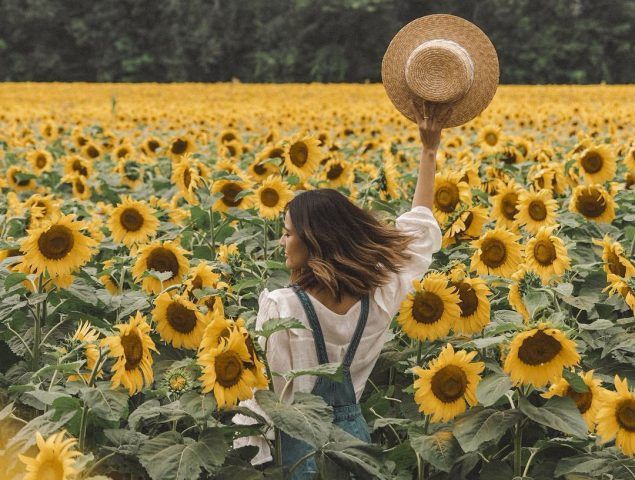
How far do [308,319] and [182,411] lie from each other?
491 millimetres

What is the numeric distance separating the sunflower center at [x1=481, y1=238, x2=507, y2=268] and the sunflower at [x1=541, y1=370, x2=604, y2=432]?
35.2 inches

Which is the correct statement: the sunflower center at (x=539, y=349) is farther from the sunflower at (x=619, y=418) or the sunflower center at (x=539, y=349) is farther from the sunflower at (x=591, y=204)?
the sunflower at (x=591, y=204)

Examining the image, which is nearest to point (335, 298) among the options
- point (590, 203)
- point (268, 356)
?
point (268, 356)

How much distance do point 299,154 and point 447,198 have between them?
3.85 ft

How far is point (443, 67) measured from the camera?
11.8 feet

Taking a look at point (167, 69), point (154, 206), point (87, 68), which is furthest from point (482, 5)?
point (154, 206)

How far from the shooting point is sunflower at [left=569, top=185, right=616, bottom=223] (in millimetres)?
4617

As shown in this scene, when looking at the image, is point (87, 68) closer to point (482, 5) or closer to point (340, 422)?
point (482, 5)

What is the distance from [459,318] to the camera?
3152 mm

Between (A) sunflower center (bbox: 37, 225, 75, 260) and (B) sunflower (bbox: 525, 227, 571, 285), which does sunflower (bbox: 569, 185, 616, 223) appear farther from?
(A) sunflower center (bbox: 37, 225, 75, 260)

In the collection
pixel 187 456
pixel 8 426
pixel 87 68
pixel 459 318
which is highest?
pixel 459 318

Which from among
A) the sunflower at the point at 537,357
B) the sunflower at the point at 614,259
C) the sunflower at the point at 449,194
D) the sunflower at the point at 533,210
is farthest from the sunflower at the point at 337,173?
the sunflower at the point at 537,357

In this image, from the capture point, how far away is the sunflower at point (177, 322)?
301 cm

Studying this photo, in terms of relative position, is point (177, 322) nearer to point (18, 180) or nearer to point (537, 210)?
point (537, 210)
